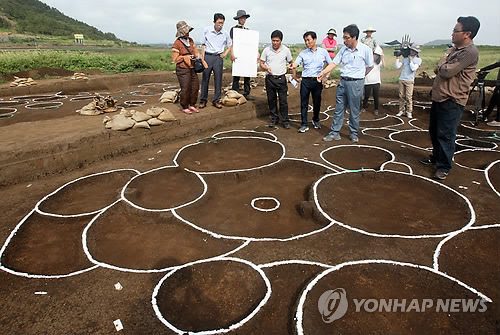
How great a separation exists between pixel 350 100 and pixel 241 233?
3.41 metres

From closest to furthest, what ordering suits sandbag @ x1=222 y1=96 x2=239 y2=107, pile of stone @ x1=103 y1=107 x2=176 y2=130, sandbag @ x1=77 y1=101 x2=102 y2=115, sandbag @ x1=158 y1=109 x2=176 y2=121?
pile of stone @ x1=103 y1=107 x2=176 y2=130, sandbag @ x1=158 y1=109 x2=176 y2=121, sandbag @ x1=77 y1=101 x2=102 y2=115, sandbag @ x1=222 y1=96 x2=239 y2=107

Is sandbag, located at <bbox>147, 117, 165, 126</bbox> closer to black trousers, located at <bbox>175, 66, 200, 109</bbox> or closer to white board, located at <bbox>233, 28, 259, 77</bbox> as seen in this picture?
black trousers, located at <bbox>175, 66, 200, 109</bbox>

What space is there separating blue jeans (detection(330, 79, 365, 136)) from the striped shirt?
4.57 feet

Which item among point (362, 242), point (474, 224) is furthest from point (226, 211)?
point (474, 224)

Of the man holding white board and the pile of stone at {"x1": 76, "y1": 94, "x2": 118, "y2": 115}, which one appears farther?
the man holding white board

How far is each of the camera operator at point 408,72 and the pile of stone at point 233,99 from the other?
3763 mm

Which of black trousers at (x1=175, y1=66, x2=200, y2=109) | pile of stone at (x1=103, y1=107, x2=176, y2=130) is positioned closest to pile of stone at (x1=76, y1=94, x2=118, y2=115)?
pile of stone at (x1=103, y1=107, x2=176, y2=130)

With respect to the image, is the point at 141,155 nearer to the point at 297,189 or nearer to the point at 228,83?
the point at 297,189

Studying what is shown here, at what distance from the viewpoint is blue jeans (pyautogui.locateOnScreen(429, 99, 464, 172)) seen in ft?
13.6

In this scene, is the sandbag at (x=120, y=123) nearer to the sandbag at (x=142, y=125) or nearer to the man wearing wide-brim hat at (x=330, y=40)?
the sandbag at (x=142, y=125)

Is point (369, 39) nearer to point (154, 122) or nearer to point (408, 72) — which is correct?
point (408, 72)

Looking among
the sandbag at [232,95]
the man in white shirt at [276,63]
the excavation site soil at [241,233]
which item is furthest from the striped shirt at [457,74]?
the sandbag at [232,95]

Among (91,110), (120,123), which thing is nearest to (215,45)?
(120,123)

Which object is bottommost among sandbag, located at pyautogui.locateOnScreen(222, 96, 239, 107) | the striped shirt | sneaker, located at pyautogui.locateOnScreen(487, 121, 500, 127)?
sneaker, located at pyautogui.locateOnScreen(487, 121, 500, 127)
